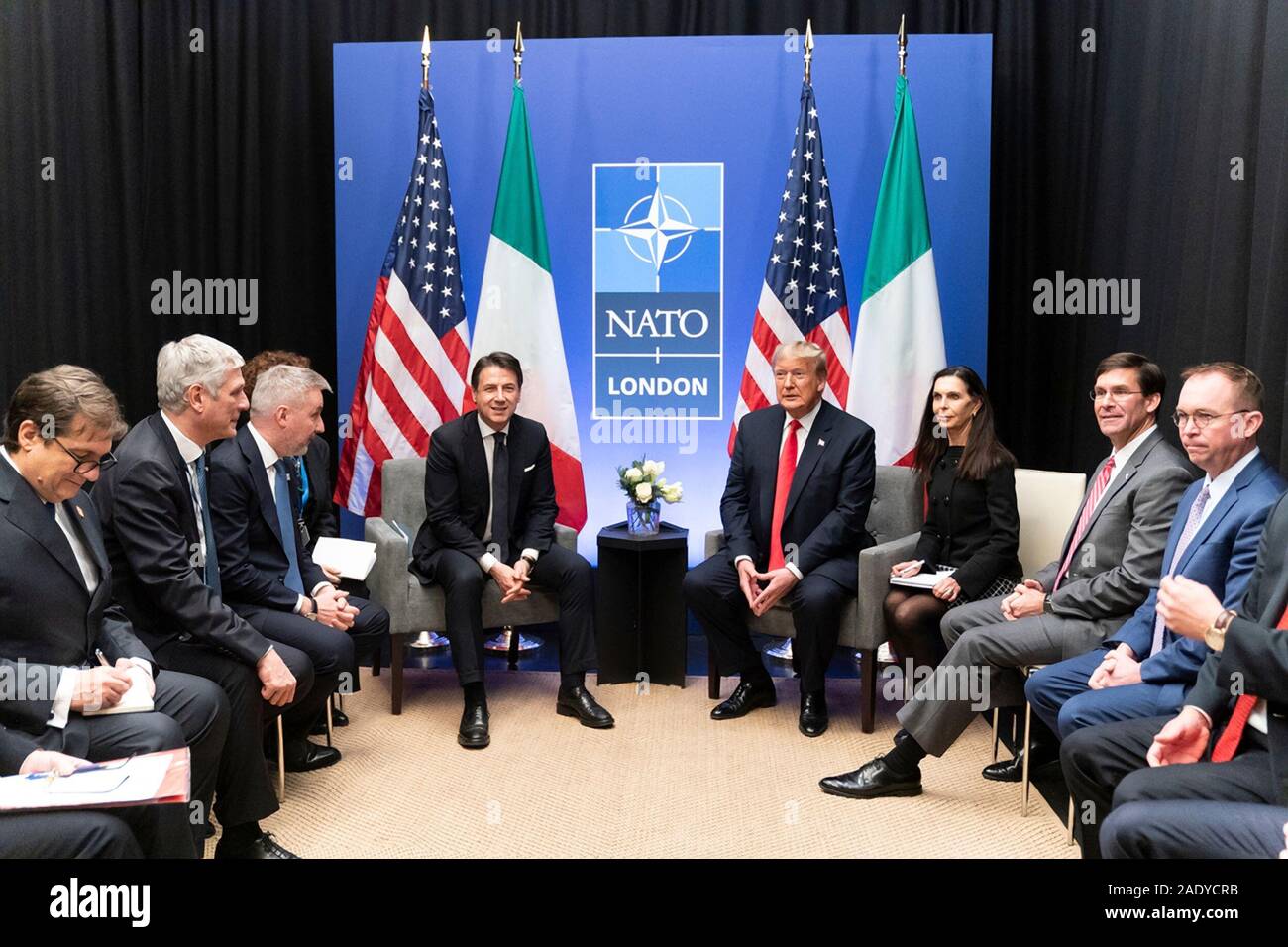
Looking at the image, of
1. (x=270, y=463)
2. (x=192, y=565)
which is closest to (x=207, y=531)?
(x=192, y=565)

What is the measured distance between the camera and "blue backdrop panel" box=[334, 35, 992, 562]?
545 centimetres

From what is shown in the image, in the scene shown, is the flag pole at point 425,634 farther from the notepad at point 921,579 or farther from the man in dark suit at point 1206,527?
the man in dark suit at point 1206,527

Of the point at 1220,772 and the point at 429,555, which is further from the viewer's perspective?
the point at 429,555

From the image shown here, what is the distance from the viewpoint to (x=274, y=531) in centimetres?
379

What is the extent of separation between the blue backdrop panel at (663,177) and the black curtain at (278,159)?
0.35m

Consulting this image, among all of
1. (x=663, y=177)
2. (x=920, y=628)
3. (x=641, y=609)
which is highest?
(x=663, y=177)

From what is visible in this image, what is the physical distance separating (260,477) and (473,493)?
1181 millimetres

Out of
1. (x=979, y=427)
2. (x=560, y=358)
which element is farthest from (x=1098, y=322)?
(x=560, y=358)

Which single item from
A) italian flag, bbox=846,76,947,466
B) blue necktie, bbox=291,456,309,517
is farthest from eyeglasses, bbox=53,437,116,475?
italian flag, bbox=846,76,947,466

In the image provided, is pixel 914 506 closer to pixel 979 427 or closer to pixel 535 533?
pixel 979 427

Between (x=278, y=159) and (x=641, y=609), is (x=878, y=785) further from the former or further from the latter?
(x=278, y=159)

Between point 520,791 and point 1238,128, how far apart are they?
364cm

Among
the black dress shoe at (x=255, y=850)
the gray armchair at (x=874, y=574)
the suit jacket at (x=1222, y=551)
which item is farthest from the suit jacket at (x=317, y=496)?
the suit jacket at (x=1222, y=551)

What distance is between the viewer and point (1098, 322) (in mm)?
5160
